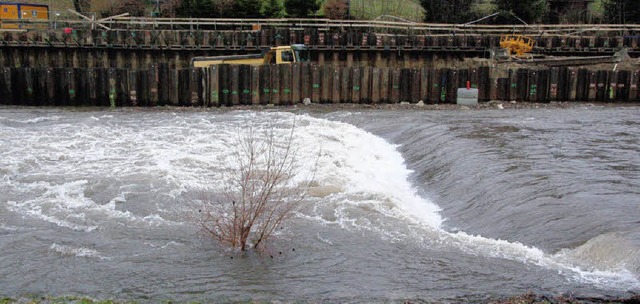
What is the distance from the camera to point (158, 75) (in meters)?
32.0

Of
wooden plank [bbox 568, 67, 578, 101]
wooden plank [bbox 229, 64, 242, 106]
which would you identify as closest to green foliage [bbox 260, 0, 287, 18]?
wooden plank [bbox 229, 64, 242, 106]

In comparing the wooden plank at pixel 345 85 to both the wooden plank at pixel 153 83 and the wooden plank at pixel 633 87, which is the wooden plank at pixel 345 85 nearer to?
the wooden plank at pixel 153 83

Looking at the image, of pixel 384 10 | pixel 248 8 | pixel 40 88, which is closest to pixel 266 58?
pixel 40 88

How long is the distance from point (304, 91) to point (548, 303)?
82.0 feet

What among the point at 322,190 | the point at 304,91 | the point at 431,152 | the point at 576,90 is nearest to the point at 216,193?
the point at 322,190

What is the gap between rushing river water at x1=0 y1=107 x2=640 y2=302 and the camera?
32.8 ft

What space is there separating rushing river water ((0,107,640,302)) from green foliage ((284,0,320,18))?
30.5 meters

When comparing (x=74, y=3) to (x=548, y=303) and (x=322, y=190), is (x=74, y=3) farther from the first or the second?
(x=548, y=303)

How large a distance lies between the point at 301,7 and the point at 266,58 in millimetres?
18959

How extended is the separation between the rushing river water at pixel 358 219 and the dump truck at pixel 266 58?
36.9ft

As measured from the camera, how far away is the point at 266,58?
34.7 metres

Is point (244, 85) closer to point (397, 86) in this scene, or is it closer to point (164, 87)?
point (164, 87)

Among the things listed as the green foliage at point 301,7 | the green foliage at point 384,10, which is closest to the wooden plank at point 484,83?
the green foliage at point 301,7

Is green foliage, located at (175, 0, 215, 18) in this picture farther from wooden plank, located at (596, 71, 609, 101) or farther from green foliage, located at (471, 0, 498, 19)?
wooden plank, located at (596, 71, 609, 101)
